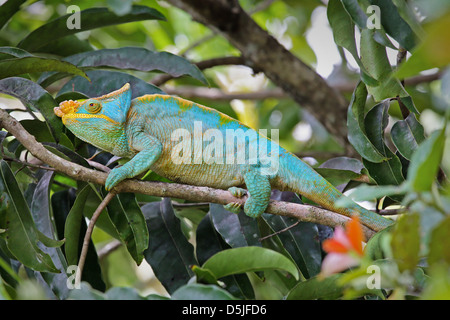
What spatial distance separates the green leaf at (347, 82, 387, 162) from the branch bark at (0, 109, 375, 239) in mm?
233

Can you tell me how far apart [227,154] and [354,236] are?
106 centimetres

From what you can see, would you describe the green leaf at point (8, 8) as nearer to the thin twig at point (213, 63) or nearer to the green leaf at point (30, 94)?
the green leaf at point (30, 94)

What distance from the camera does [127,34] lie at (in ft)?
10.7

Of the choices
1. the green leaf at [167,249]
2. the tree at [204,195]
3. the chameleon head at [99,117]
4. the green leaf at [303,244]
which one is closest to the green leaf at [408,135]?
the tree at [204,195]

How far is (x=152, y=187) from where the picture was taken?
1390 millimetres

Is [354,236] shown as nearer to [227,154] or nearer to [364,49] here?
[364,49]

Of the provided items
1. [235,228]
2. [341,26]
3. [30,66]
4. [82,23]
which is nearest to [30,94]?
[30,66]

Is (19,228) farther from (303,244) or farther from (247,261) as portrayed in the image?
(303,244)

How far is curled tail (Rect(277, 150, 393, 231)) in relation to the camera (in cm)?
153

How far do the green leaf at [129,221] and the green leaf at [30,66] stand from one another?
401 mm

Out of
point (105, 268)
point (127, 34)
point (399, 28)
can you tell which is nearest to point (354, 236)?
point (399, 28)

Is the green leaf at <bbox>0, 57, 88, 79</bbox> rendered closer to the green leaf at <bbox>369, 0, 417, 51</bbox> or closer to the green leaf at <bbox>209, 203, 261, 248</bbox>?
the green leaf at <bbox>209, 203, 261, 248</bbox>

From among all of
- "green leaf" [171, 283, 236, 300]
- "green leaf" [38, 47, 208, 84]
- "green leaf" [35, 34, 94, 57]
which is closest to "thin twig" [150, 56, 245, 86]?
"green leaf" [35, 34, 94, 57]

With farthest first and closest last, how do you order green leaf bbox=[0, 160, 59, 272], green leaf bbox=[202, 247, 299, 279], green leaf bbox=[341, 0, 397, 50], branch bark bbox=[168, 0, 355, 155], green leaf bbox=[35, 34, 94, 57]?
branch bark bbox=[168, 0, 355, 155] < green leaf bbox=[35, 34, 94, 57] < green leaf bbox=[341, 0, 397, 50] < green leaf bbox=[0, 160, 59, 272] < green leaf bbox=[202, 247, 299, 279]
